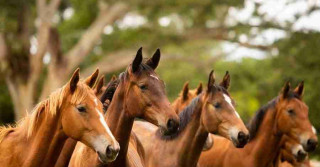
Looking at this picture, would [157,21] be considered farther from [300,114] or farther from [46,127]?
[46,127]

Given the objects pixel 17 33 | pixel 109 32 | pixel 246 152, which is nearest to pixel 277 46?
pixel 109 32

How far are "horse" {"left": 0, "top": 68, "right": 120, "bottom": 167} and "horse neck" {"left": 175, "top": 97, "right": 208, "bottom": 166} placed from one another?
2.68m

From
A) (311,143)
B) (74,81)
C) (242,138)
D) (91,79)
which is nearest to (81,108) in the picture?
(74,81)

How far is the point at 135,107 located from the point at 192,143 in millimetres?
1988

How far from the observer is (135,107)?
7.89 m

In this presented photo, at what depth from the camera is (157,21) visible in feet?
97.0

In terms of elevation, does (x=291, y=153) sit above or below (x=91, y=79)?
below

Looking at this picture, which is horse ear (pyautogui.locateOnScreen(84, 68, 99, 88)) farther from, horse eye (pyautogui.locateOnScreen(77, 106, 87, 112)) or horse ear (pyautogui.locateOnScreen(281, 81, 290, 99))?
horse ear (pyautogui.locateOnScreen(281, 81, 290, 99))

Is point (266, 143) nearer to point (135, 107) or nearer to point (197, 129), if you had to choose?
point (197, 129)

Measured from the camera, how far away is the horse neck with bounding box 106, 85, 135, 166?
7.93m

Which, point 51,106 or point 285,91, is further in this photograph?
point 285,91

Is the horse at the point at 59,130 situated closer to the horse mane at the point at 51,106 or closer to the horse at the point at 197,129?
the horse mane at the point at 51,106

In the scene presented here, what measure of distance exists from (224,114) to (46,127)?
9.67 ft

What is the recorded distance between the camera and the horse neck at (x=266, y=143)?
11477mm
